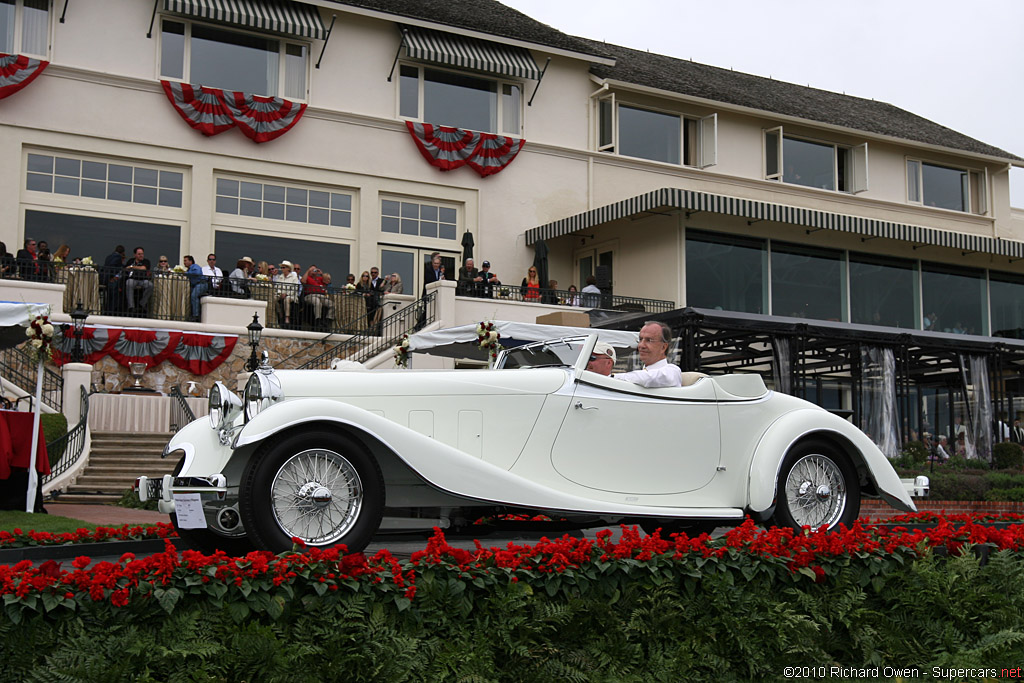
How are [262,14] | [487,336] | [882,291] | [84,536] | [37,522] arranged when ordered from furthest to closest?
1. [882,291]
2. [262,14]
3. [487,336]
4. [37,522]
5. [84,536]

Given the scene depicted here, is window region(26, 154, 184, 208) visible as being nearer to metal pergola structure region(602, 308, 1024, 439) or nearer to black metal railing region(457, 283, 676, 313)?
black metal railing region(457, 283, 676, 313)

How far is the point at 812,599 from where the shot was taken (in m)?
5.93

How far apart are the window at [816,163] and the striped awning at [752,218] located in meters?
3.94

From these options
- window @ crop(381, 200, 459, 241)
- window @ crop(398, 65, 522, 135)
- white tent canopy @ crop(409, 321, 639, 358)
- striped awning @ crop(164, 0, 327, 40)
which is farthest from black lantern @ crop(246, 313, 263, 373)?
window @ crop(398, 65, 522, 135)

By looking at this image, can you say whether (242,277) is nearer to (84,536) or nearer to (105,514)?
(105,514)

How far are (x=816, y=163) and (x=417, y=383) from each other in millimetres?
29423

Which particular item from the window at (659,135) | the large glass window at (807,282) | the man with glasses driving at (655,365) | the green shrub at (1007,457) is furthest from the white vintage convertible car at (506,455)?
the window at (659,135)

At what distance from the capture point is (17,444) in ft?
44.7

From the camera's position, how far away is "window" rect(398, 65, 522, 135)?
28.2 m

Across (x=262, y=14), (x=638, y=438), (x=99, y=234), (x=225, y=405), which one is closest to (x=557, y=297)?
(x=262, y=14)

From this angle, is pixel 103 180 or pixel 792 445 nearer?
pixel 792 445

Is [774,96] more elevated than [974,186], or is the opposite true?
[774,96]

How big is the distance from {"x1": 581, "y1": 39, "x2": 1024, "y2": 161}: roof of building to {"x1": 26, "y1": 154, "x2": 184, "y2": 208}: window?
1310 centimetres

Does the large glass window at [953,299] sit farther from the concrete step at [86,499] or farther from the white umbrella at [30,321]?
the white umbrella at [30,321]
